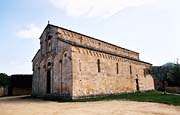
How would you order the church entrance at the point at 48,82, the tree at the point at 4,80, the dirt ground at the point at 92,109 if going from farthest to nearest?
the tree at the point at 4,80 < the church entrance at the point at 48,82 < the dirt ground at the point at 92,109

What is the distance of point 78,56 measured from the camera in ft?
70.2

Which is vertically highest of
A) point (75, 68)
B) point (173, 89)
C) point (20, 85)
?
point (75, 68)

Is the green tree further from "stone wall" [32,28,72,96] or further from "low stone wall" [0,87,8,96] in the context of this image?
"low stone wall" [0,87,8,96]

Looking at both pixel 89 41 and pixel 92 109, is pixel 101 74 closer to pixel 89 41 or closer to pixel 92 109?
pixel 89 41

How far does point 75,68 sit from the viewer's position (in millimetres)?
20812

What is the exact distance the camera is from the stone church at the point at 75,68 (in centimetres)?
2095

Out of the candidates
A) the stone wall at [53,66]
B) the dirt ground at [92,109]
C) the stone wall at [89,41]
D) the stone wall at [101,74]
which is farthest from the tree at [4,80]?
the dirt ground at [92,109]

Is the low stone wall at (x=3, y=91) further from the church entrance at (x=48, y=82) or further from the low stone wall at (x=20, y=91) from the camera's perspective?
the church entrance at (x=48, y=82)

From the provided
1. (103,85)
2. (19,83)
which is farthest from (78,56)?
(19,83)

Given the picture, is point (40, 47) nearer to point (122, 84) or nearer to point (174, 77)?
point (122, 84)

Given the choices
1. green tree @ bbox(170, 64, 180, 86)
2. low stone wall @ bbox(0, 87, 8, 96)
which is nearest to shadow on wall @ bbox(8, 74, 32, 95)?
low stone wall @ bbox(0, 87, 8, 96)

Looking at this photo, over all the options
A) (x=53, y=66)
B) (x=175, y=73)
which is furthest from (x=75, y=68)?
(x=175, y=73)

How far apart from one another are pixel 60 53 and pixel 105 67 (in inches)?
246

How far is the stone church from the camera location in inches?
825
